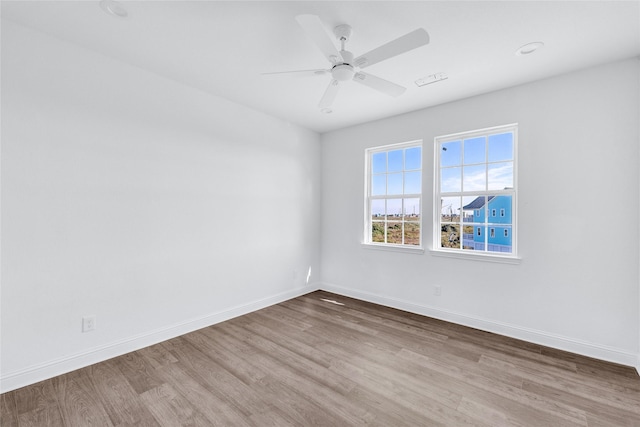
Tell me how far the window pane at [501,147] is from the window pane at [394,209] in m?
1.27

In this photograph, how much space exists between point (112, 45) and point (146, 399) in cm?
281

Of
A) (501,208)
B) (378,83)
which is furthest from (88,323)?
(501,208)

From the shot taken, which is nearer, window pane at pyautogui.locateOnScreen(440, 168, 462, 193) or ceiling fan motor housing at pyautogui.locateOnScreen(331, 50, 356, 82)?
ceiling fan motor housing at pyautogui.locateOnScreen(331, 50, 356, 82)

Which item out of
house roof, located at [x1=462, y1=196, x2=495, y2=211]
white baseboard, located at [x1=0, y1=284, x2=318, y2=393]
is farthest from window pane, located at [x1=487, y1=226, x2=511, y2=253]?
white baseboard, located at [x1=0, y1=284, x2=318, y2=393]

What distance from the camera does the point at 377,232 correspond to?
4.25 metres

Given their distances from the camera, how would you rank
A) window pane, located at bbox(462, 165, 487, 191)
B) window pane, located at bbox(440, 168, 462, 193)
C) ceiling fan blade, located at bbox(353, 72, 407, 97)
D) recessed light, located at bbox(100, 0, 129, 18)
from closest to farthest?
recessed light, located at bbox(100, 0, 129, 18) → ceiling fan blade, located at bbox(353, 72, 407, 97) → window pane, located at bbox(462, 165, 487, 191) → window pane, located at bbox(440, 168, 462, 193)

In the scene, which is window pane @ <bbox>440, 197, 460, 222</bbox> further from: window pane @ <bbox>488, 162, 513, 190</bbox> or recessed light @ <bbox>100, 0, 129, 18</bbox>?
recessed light @ <bbox>100, 0, 129, 18</bbox>

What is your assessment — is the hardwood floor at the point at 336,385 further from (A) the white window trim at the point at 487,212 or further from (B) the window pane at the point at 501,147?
(B) the window pane at the point at 501,147

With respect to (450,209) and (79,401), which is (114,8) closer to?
(79,401)

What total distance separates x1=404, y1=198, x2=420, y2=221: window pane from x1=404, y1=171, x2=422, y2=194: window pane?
0.13 meters

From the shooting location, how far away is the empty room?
76.5 inches

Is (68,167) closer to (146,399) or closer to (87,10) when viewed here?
(87,10)

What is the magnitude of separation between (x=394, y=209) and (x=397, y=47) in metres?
2.58

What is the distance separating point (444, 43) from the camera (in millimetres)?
2254
